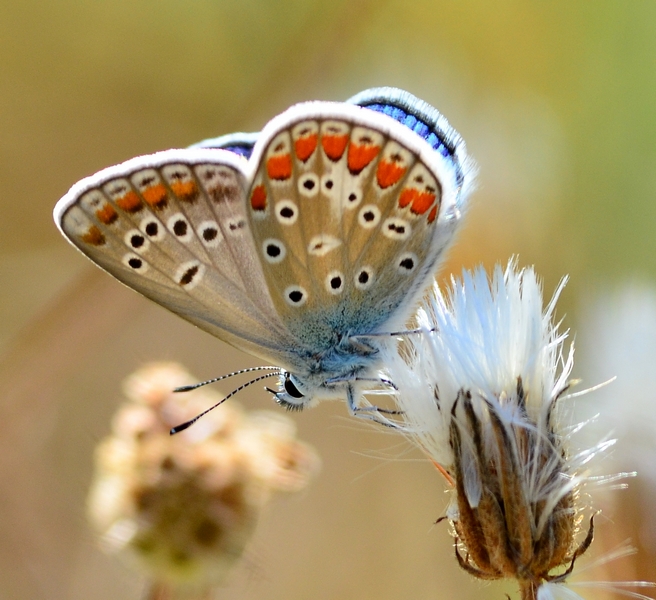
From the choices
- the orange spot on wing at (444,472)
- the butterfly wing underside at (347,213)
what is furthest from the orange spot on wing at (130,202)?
the orange spot on wing at (444,472)

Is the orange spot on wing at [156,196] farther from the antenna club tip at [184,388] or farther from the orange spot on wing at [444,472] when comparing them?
the orange spot on wing at [444,472]

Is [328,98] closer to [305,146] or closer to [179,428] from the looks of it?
[305,146]

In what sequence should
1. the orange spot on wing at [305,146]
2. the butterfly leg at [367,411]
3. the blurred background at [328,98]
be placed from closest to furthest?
the butterfly leg at [367,411]
the orange spot on wing at [305,146]
the blurred background at [328,98]

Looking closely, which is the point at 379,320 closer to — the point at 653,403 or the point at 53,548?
the point at 653,403

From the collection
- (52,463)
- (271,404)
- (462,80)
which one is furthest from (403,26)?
(52,463)

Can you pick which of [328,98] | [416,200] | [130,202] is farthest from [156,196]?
[328,98]

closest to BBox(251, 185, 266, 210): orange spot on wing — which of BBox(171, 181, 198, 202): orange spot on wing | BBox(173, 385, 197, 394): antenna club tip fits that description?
BBox(171, 181, 198, 202): orange spot on wing

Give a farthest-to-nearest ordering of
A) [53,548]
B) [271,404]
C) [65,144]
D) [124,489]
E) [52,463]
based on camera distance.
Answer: [271,404], [65,144], [52,463], [53,548], [124,489]
